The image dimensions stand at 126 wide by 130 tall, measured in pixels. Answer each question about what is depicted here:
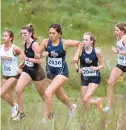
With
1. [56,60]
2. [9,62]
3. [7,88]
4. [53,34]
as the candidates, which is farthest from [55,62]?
[7,88]

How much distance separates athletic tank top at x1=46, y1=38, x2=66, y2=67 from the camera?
9547 mm

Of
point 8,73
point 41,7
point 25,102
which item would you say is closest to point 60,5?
point 41,7

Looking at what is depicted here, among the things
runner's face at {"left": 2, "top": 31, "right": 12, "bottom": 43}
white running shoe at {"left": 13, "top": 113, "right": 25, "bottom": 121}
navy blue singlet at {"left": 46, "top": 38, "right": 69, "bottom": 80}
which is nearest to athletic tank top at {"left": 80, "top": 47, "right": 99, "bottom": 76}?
navy blue singlet at {"left": 46, "top": 38, "right": 69, "bottom": 80}

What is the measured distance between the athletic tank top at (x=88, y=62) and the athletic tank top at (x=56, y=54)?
0.35 meters

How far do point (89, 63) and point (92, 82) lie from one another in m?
0.35

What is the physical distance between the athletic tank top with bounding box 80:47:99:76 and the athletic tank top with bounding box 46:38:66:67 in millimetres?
347

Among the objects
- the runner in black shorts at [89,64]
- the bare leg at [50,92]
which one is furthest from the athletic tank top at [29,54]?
the runner in black shorts at [89,64]

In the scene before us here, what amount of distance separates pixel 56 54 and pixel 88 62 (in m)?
0.57

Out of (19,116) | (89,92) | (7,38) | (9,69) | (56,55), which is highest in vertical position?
(7,38)

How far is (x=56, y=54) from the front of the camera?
9.54 m

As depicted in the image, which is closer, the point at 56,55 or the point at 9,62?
the point at 56,55

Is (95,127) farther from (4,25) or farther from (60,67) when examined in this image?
(4,25)

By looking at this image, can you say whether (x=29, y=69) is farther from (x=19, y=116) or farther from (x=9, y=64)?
(x=19, y=116)

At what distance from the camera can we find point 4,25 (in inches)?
958
